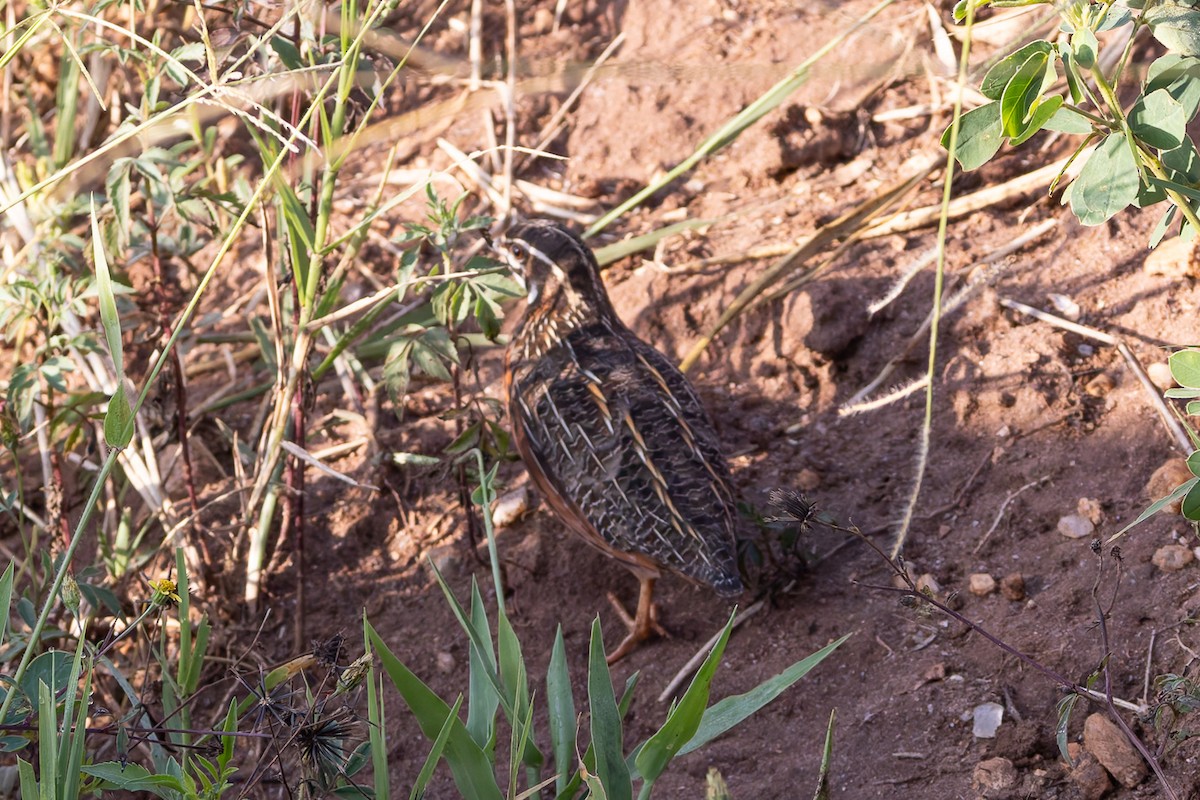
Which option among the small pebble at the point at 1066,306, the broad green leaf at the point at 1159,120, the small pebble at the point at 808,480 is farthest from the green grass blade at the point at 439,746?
the small pebble at the point at 1066,306

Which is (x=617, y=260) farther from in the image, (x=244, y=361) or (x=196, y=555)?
(x=196, y=555)

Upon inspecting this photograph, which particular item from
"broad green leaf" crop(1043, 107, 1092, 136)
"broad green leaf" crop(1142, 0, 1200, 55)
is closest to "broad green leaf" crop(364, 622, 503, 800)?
"broad green leaf" crop(1043, 107, 1092, 136)

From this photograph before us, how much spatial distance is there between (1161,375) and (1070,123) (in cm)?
192

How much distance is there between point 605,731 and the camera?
9.26 ft

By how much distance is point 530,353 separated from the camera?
5.14 meters

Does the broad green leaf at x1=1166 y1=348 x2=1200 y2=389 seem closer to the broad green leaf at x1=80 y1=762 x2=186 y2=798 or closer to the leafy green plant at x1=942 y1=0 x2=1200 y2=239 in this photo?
the leafy green plant at x1=942 y1=0 x2=1200 y2=239

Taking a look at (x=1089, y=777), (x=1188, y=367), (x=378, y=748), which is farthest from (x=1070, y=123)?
(x=378, y=748)

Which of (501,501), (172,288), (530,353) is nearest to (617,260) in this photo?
(530,353)

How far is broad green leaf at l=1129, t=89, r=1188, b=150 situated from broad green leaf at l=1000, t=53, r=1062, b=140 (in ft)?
0.71

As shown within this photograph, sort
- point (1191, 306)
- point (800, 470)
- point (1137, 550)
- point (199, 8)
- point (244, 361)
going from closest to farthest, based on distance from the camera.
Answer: point (199, 8), point (1137, 550), point (1191, 306), point (800, 470), point (244, 361)

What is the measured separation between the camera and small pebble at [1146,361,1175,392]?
4234 mm

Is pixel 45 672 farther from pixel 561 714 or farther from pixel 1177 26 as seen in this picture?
pixel 1177 26

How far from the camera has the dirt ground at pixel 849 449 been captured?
3.55m

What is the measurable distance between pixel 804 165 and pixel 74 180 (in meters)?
3.55
